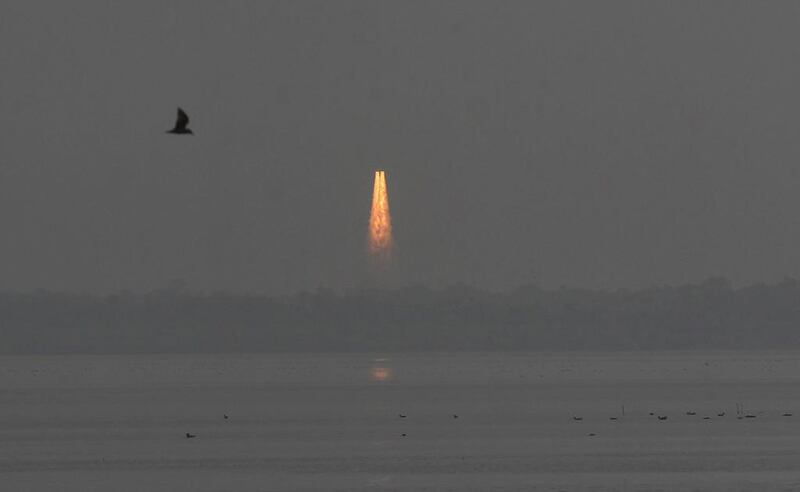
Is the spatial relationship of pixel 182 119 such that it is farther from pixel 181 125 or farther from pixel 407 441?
pixel 407 441

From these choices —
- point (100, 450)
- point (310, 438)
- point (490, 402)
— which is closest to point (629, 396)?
point (490, 402)

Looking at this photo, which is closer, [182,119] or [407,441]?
[182,119]

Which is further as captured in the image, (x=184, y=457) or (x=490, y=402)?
(x=490, y=402)

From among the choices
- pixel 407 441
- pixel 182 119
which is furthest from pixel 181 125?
pixel 407 441

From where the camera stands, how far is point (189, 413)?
111500mm

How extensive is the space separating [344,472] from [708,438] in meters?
21.3

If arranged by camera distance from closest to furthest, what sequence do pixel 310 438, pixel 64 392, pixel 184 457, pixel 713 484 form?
pixel 713 484 → pixel 184 457 → pixel 310 438 → pixel 64 392

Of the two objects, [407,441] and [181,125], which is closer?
[181,125]

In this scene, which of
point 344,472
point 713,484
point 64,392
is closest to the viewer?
point 713,484

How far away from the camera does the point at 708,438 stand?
7881cm

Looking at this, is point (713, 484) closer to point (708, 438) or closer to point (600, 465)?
point (600, 465)

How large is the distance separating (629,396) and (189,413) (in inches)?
1516

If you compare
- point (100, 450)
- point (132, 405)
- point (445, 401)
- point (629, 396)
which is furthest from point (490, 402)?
point (100, 450)

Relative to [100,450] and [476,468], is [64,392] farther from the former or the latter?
[476,468]
